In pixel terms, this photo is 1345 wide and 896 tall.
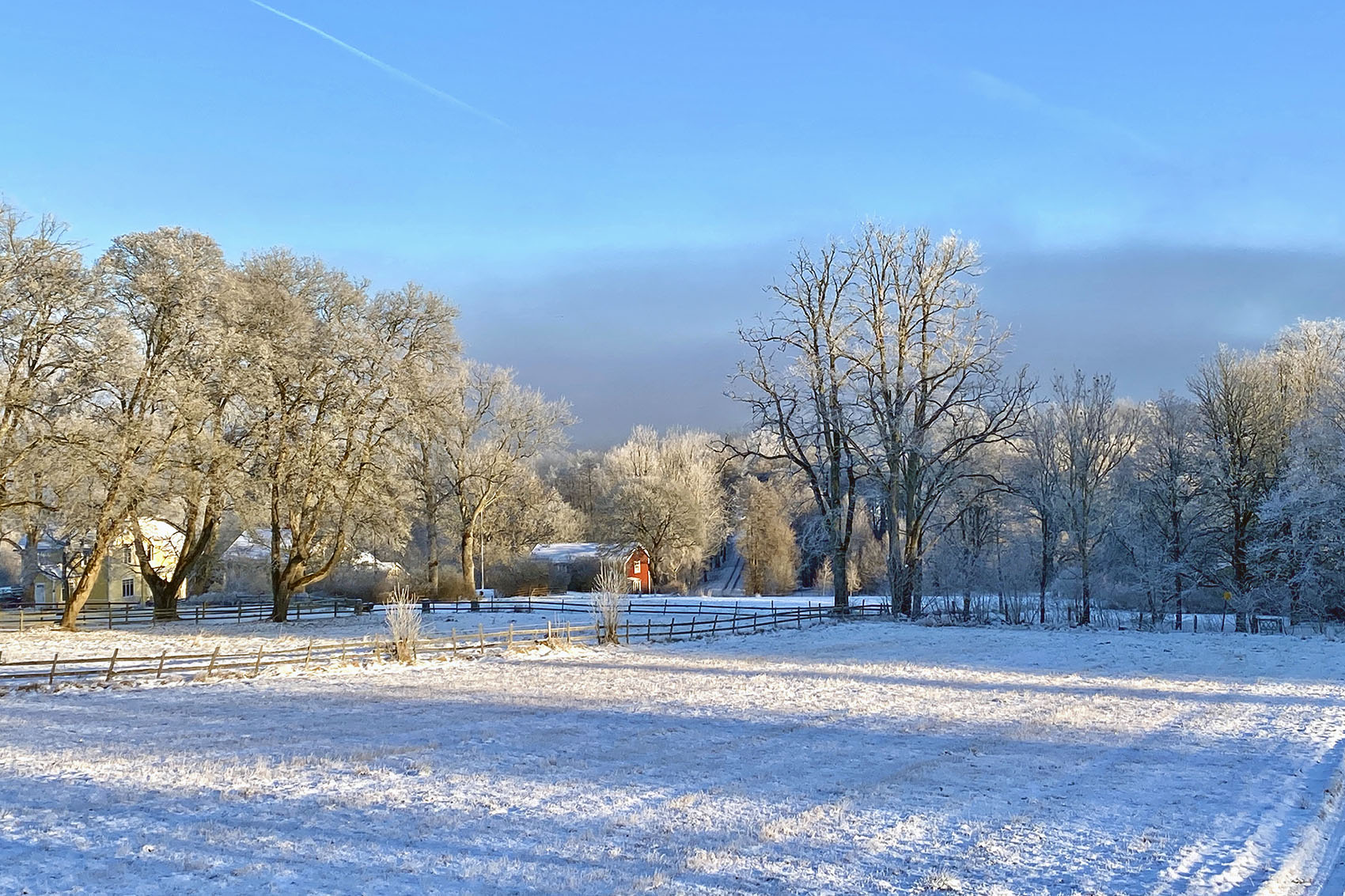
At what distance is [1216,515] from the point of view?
39.4 m

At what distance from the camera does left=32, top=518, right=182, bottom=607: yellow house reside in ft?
131

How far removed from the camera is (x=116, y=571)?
56.4 metres

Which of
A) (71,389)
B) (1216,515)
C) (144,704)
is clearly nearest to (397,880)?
(144,704)

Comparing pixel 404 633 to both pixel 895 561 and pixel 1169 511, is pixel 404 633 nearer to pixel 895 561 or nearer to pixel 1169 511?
pixel 895 561

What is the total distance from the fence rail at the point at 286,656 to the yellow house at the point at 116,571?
15.9 m

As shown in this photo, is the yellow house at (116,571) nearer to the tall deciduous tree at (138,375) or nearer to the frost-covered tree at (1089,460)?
the tall deciduous tree at (138,375)

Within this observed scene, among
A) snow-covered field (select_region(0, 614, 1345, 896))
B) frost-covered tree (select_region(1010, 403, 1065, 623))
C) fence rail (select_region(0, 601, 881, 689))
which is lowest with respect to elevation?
fence rail (select_region(0, 601, 881, 689))

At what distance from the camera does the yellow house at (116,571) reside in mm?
39812

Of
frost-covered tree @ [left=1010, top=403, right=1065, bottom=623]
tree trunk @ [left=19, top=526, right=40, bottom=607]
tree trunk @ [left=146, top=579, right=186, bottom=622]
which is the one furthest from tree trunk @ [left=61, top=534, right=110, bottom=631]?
frost-covered tree @ [left=1010, top=403, right=1065, bottom=623]

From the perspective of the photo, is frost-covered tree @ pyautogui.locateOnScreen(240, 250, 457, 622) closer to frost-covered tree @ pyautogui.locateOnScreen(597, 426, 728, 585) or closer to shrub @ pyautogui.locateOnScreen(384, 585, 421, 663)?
shrub @ pyautogui.locateOnScreen(384, 585, 421, 663)

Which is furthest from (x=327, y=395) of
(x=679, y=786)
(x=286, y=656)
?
(x=679, y=786)

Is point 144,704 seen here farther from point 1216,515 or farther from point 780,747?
point 1216,515

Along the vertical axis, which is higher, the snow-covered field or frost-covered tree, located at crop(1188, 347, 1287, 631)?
frost-covered tree, located at crop(1188, 347, 1287, 631)

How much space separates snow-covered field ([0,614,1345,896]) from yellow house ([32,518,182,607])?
23831 mm
